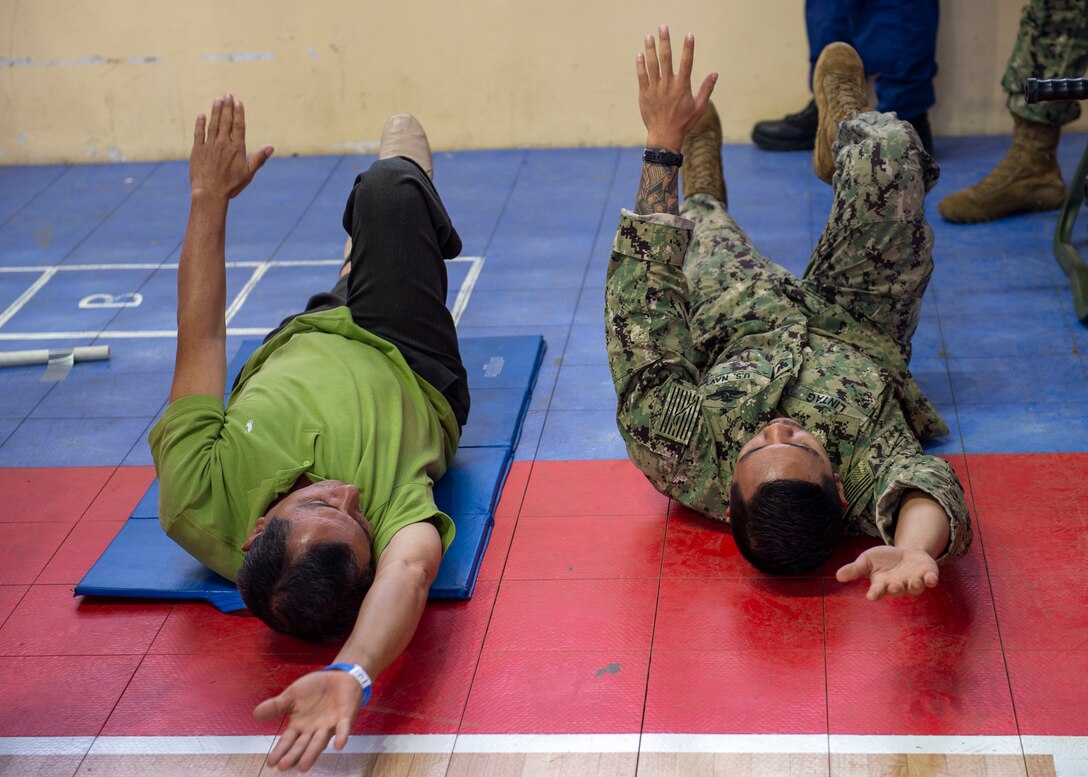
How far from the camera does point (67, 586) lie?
11.3 feet

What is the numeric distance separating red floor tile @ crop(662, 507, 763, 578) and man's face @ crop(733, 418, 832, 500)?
0.33 m

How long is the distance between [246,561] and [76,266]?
3365mm

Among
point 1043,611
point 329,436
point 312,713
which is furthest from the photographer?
point 329,436

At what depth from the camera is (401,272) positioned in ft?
12.0

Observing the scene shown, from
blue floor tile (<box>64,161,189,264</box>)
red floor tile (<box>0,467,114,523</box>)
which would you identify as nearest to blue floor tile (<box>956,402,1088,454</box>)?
red floor tile (<box>0,467,114,523</box>)

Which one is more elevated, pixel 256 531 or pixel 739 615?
pixel 256 531

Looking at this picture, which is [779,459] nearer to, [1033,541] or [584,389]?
[1033,541]

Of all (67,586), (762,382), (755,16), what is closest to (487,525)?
(762,382)

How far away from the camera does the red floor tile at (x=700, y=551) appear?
324 cm

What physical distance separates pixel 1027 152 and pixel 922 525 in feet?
10.1

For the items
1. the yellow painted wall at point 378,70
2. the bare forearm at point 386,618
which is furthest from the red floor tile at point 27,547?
the yellow painted wall at point 378,70

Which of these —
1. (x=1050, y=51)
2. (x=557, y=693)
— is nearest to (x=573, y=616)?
(x=557, y=693)

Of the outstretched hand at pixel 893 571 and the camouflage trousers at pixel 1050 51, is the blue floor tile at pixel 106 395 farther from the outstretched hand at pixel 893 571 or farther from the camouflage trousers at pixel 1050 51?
the camouflage trousers at pixel 1050 51

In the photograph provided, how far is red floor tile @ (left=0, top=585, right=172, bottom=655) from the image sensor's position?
3.19 m
